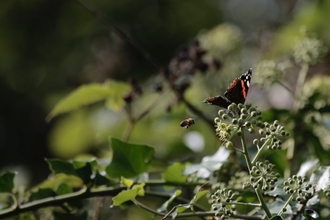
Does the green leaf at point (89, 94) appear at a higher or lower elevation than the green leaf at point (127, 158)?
higher

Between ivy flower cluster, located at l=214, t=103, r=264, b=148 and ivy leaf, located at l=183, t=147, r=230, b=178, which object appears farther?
ivy leaf, located at l=183, t=147, r=230, b=178

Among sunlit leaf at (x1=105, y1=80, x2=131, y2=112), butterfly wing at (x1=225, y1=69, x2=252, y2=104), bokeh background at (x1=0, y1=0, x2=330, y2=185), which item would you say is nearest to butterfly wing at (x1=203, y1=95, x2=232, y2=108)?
butterfly wing at (x1=225, y1=69, x2=252, y2=104)

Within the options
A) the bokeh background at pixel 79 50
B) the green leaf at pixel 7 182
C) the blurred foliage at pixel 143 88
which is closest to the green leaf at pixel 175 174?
the blurred foliage at pixel 143 88

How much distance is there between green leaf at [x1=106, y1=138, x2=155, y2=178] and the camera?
86 centimetres

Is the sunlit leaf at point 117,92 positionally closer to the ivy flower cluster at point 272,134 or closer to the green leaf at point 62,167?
the green leaf at point 62,167

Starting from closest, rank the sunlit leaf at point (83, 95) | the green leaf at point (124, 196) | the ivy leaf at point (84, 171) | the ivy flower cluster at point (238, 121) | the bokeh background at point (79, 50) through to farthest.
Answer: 1. the ivy flower cluster at point (238, 121)
2. the green leaf at point (124, 196)
3. the ivy leaf at point (84, 171)
4. the sunlit leaf at point (83, 95)
5. the bokeh background at point (79, 50)

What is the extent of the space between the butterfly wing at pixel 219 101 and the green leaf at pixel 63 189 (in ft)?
0.97

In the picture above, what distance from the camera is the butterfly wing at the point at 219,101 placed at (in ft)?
2.15

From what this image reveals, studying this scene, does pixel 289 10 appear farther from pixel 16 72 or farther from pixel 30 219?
pixel 30 219

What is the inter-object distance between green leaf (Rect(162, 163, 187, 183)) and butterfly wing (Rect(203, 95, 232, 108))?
23 centimetres

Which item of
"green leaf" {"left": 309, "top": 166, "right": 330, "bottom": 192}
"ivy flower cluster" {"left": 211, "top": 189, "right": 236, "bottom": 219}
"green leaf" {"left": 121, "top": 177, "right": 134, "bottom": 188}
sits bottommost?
"ivy flower cluster" {"left": 211, "top": 189, "right": 236, "bottom": 219}

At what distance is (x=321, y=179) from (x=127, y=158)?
271mm

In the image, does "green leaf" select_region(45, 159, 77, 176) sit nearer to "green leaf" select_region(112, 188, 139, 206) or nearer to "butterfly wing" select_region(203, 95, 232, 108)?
"green leaf" select_region(112, 188, 139, 206)

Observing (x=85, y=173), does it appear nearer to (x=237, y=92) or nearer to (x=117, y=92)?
(x=237, y=92)
